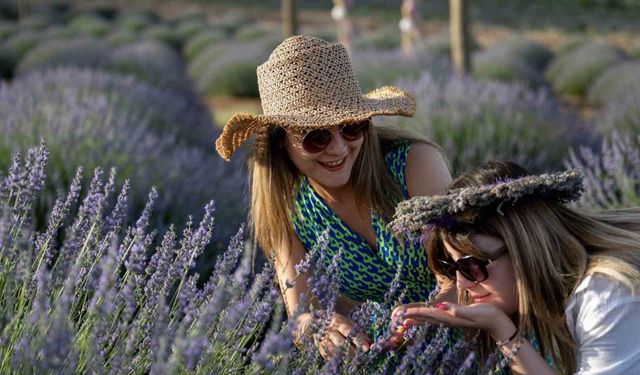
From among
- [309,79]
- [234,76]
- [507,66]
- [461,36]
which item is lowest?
[234,76]

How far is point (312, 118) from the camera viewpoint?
2842mm

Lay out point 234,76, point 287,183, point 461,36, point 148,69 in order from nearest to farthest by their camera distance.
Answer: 1. point 287,183
2. point 461,36
3. point 148,69
4. point 234,76

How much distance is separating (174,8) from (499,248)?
114 feet

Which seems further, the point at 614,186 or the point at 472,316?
the point at 614,186

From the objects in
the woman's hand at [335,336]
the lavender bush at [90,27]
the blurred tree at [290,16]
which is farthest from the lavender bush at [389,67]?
the lavender bush at [90,27]

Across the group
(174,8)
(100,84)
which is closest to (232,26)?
(174,8)

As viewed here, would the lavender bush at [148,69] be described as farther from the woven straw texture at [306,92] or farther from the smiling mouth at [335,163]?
the smiling mouth at [335,163]

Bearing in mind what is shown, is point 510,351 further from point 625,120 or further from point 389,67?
point 389,67

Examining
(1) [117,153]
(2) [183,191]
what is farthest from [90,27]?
(2) [183,191]

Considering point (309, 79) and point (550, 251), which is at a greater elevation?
point (309, 79)

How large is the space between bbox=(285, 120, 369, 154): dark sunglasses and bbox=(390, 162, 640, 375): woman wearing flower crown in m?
0.47

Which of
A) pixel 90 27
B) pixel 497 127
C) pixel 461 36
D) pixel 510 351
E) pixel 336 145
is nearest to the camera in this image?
pixel 510 351

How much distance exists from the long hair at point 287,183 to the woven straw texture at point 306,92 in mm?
65

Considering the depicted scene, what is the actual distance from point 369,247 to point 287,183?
32cm
